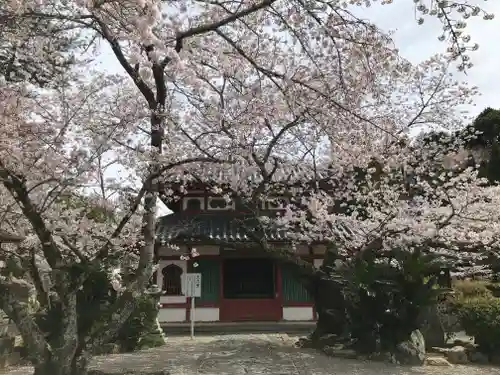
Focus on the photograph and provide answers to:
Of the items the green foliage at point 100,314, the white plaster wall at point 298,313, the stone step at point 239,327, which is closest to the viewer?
the green foliage at point 100,314

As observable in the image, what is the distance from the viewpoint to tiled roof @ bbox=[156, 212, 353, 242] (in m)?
16.2

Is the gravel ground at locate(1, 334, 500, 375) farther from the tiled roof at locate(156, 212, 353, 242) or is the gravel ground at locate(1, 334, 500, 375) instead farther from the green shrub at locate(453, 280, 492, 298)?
the tiled roof at locate(156, 212, 353, 242)

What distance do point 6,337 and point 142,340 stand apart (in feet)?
10.6

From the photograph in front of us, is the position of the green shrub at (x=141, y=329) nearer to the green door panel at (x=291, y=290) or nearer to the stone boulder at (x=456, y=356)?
the green door panel at (x=291, y=290)

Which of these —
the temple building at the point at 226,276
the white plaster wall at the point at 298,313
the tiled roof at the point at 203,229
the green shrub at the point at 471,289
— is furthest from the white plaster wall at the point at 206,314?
the green shrub at the point at 471,289

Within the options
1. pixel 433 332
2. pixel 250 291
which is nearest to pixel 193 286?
pixel 250 291

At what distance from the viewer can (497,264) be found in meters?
16.5

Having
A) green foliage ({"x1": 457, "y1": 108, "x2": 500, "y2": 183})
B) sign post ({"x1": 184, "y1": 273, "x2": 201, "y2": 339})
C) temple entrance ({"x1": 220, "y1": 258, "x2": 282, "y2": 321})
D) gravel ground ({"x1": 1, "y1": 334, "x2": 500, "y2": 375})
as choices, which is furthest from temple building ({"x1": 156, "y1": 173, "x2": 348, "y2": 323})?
green foliage ({"x1": 457, "y1": 108, "x2": 500, "y2": 183})

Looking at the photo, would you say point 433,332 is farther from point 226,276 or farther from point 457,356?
point 226,276

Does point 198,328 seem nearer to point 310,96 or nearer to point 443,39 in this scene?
point 310,96

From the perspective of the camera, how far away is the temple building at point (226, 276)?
16.8 metres

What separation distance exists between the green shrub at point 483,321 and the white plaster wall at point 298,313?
23.8 ft

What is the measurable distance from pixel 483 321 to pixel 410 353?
1.80 metres

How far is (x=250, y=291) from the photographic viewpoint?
57.9ft
